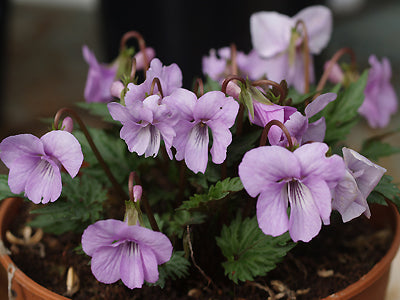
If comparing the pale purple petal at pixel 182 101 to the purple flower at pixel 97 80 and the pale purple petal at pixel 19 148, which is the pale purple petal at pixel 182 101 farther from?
the purple flower at pixel 97 80

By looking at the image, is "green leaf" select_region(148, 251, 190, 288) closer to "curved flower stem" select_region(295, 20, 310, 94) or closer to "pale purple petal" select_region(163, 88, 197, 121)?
"pale purple petal" select_region(163, 88, 197, 121)

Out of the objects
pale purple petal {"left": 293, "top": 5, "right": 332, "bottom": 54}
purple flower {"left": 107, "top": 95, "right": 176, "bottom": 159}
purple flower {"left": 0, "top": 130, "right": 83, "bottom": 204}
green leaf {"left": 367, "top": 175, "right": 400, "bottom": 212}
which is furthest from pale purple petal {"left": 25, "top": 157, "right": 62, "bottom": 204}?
pale purple petal {"left": 293, "top": 5, "right": 332, "bottom": 54}

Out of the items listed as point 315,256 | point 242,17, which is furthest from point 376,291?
point 242,17

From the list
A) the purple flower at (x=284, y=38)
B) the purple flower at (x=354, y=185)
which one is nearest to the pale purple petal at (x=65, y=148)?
the purple flower at (x=354, y=185)

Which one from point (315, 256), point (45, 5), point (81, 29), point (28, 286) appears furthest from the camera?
point (45, 5)

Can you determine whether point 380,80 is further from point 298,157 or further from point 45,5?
point 45,5

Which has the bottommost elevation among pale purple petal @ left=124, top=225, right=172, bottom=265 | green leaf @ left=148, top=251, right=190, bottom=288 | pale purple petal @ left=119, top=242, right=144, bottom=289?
green leaf @ left=148, top=251, right=190, bottom=288
